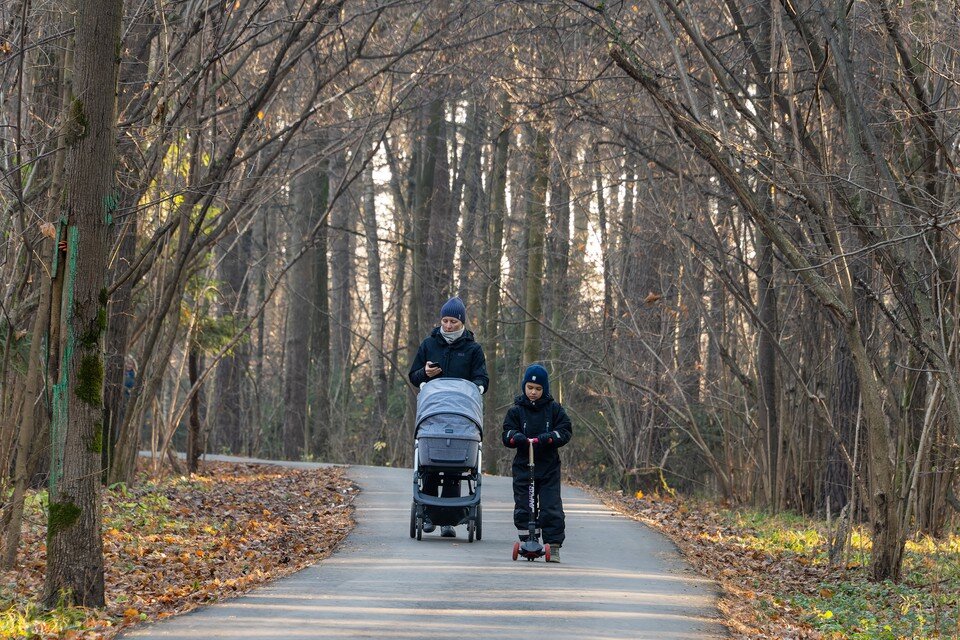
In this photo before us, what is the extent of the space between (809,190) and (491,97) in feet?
47.7

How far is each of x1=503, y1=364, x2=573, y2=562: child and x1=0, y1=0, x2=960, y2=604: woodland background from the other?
256 centimetres

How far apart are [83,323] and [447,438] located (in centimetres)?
372

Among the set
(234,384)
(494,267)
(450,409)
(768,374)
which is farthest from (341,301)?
(450,409)

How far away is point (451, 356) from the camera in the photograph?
11.1 meters

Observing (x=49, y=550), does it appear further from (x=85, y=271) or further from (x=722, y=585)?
(x=722, y=585)

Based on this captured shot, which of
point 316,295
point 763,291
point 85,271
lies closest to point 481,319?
point 316,295

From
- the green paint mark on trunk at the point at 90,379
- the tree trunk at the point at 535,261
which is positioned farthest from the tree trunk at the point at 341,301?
the green paint mark on trunk at the point at 90,379

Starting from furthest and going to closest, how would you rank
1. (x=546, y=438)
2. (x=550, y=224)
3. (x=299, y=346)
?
(x=299, y=346), (x=550, y=224), (x=546, y=438)

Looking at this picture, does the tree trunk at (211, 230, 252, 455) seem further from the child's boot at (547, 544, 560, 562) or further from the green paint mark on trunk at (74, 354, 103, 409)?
the green paint mark on trunk at (74, 354, 103, 409)

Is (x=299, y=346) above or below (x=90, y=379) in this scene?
above

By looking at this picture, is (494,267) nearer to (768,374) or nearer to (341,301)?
(768,374)

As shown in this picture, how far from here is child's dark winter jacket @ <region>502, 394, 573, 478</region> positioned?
416 inches

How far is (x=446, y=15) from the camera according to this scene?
55.7 feet

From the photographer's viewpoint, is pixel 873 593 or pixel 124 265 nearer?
pixel 873 593
